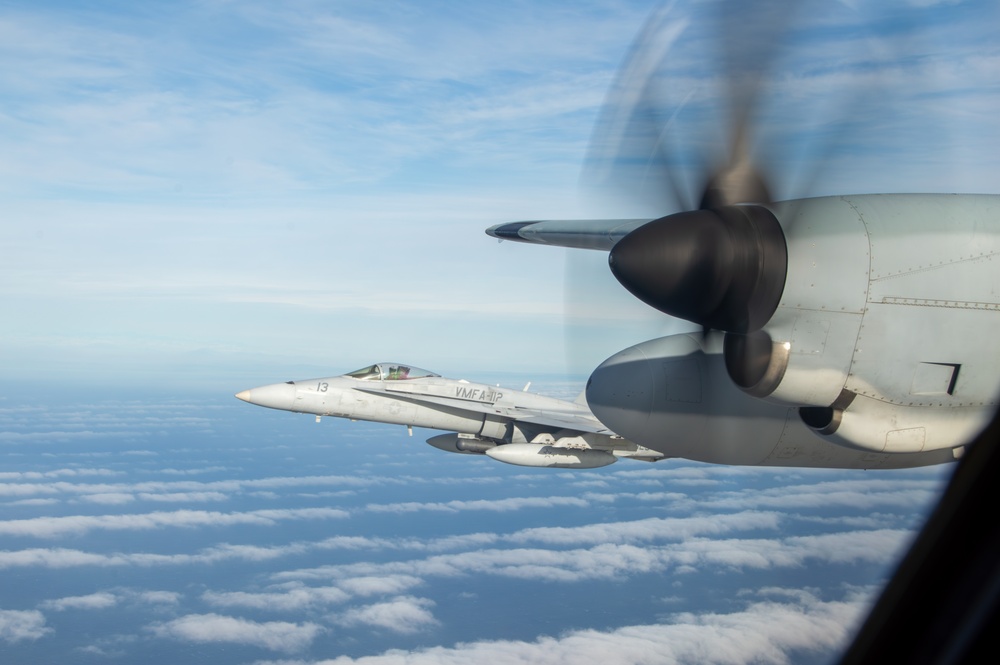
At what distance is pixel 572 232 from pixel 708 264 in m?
4.08

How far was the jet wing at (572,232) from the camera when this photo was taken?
8776 mm

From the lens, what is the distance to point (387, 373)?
23.2m

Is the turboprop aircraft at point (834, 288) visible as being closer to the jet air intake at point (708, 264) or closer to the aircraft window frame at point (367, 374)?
the jet air intake at point (708, 264)

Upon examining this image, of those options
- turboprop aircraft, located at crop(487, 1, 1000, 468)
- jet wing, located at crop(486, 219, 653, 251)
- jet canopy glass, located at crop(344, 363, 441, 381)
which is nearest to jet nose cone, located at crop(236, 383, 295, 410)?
jet canopy glass, located at crop(344, 363, 441, 381)

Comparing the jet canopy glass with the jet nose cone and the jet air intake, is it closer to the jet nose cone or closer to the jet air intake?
the jet nose cone

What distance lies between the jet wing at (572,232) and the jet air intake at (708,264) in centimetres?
170

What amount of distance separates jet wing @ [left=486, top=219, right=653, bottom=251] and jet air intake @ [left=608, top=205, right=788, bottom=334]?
170cm

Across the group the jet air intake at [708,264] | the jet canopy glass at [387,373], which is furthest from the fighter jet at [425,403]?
the jet air intake at [708,264]

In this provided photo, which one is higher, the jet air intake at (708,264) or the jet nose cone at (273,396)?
the jet air intake at (708,264)

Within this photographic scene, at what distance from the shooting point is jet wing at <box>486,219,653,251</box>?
28.8 ft

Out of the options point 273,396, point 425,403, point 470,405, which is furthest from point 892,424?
point 273,396

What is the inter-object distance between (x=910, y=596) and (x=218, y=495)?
128 metres

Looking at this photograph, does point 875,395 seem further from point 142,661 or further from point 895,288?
point 142,661

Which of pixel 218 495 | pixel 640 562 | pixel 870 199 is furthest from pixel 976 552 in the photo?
pixel 218 495
